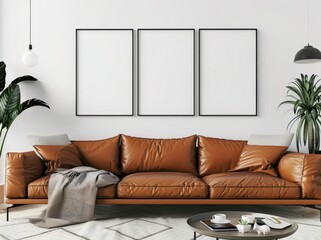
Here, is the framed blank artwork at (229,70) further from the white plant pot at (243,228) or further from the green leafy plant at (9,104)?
the white plant pot at (243,228)

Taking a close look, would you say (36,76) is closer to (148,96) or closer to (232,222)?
(148,96)

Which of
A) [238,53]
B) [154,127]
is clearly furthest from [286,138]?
[154,127]

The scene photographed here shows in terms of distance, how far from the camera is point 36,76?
14.3 feet

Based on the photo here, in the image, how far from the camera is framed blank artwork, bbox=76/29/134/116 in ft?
14.2

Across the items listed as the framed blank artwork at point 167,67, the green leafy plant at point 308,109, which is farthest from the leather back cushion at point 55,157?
the green leafy plant at point 308,109

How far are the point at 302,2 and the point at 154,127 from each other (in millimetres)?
2339

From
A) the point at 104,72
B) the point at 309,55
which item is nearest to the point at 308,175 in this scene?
the point at 309,55

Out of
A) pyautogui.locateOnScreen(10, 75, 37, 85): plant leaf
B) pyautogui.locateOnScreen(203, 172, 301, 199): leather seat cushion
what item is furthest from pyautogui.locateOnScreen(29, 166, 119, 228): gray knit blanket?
pyautogui.locateOnScreen(10, 75, 37, 85): plant leaf

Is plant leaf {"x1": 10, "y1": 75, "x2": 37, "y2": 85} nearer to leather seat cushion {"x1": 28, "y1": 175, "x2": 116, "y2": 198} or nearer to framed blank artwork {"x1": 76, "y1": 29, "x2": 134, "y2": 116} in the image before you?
framed blank artwork {"x1": 76, "y1": 29, "x2": 134, "y2": 116}

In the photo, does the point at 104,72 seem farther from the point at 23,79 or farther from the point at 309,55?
the point at 309,55

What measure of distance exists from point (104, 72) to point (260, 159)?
6.75 feet

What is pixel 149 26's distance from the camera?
4355 millimetres

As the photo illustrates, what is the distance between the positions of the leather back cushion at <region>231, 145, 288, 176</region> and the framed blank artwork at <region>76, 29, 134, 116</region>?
144cm

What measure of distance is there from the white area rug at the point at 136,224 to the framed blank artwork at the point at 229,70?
1.18m
